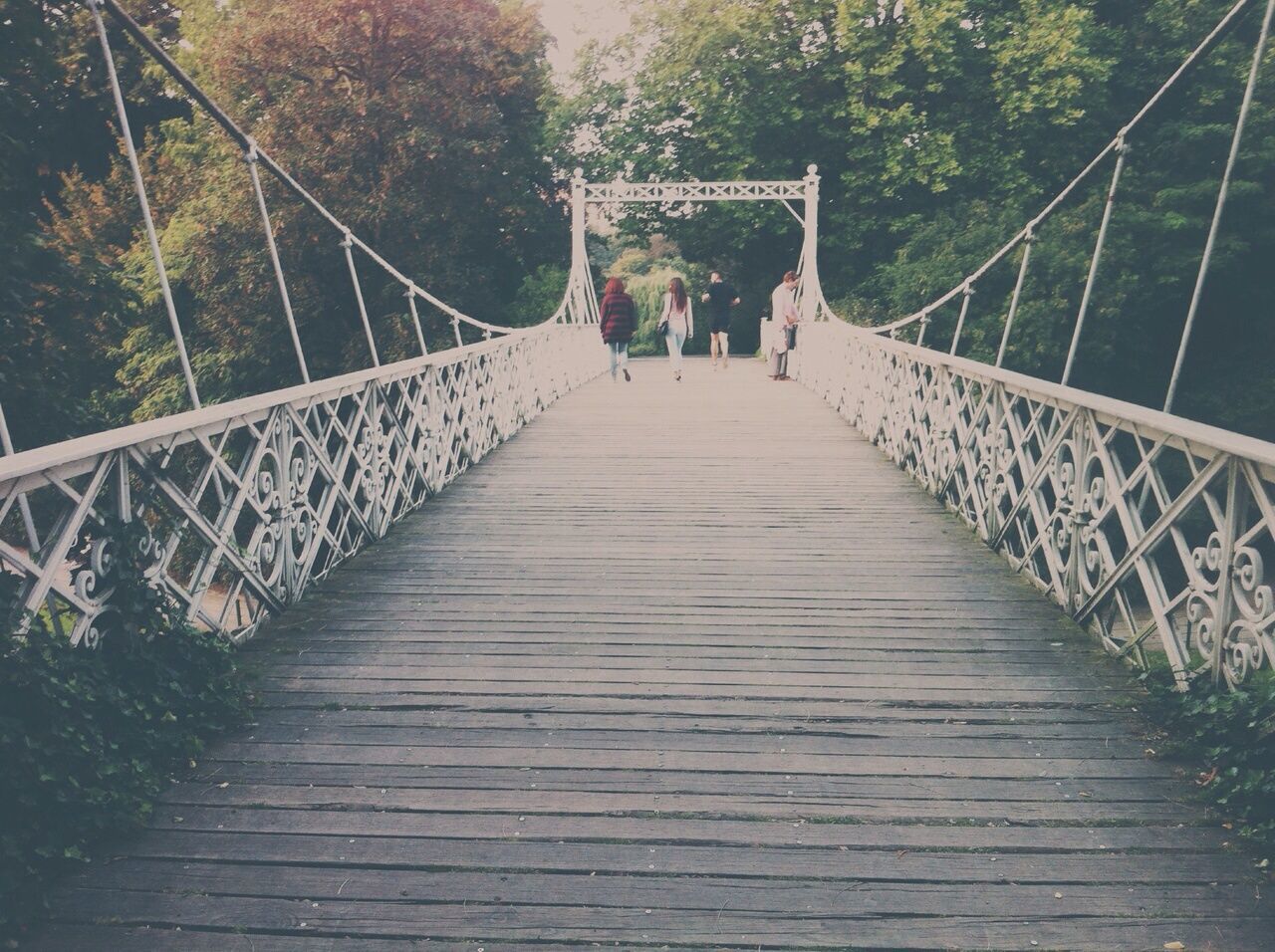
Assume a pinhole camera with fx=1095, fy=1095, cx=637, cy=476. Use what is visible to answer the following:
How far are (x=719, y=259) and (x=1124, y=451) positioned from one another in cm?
1364

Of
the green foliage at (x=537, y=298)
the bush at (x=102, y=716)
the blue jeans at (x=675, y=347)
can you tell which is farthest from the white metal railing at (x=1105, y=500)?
the green foliage at (x=537, y=298)

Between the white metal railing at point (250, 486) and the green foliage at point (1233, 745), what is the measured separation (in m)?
3.19

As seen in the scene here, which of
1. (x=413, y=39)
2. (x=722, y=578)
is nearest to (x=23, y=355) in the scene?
(x=722, y=578)

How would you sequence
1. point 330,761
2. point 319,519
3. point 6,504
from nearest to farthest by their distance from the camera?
point 6,504
point 330,761
point 319,519

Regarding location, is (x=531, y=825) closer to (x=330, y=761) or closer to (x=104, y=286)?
(x=330, y=761)

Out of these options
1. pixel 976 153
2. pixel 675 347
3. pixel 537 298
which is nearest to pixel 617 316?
pixel 675 347

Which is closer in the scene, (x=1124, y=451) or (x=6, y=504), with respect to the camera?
(x=6, y=504)

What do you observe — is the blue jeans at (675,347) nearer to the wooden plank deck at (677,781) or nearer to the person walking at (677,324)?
the person walking at (677,324)

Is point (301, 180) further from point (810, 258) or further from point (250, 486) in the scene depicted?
point (250, 486)

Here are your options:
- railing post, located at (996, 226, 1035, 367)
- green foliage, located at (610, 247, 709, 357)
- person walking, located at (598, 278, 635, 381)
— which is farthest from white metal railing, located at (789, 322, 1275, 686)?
green foliage, located at (610, 247, 709, 357)

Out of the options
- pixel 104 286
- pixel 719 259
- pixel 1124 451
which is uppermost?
pixel 104 286

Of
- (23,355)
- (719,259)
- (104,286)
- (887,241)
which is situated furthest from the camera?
(719,259)

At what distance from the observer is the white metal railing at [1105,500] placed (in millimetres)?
3221

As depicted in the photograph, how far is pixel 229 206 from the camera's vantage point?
2141cm
